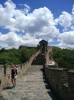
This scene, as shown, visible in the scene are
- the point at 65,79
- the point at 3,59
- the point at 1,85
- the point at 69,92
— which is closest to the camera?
the point at 69,92

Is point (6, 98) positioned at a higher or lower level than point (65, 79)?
lower

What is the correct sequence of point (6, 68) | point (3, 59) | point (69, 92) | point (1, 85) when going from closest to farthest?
point (69, 92), point (1, 85), point (6, 68), point (3, 59)

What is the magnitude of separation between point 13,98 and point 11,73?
259 inches

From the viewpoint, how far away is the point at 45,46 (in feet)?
254

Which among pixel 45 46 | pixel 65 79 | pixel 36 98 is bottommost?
pixel 36 98

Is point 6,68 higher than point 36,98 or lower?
higher

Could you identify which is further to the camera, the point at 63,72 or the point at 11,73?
the point at 11,73

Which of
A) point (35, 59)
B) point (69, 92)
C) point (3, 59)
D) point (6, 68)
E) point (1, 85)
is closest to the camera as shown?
point (69, 92)

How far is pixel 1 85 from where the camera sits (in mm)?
16719

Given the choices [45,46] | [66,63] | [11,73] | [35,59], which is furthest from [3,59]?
[11,73]

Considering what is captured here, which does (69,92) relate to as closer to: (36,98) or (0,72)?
(36,98)

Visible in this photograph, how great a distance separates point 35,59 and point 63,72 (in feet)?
138

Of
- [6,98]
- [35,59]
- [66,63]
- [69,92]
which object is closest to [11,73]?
[6,98]

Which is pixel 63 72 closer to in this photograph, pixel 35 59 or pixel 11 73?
pixel 11 73
